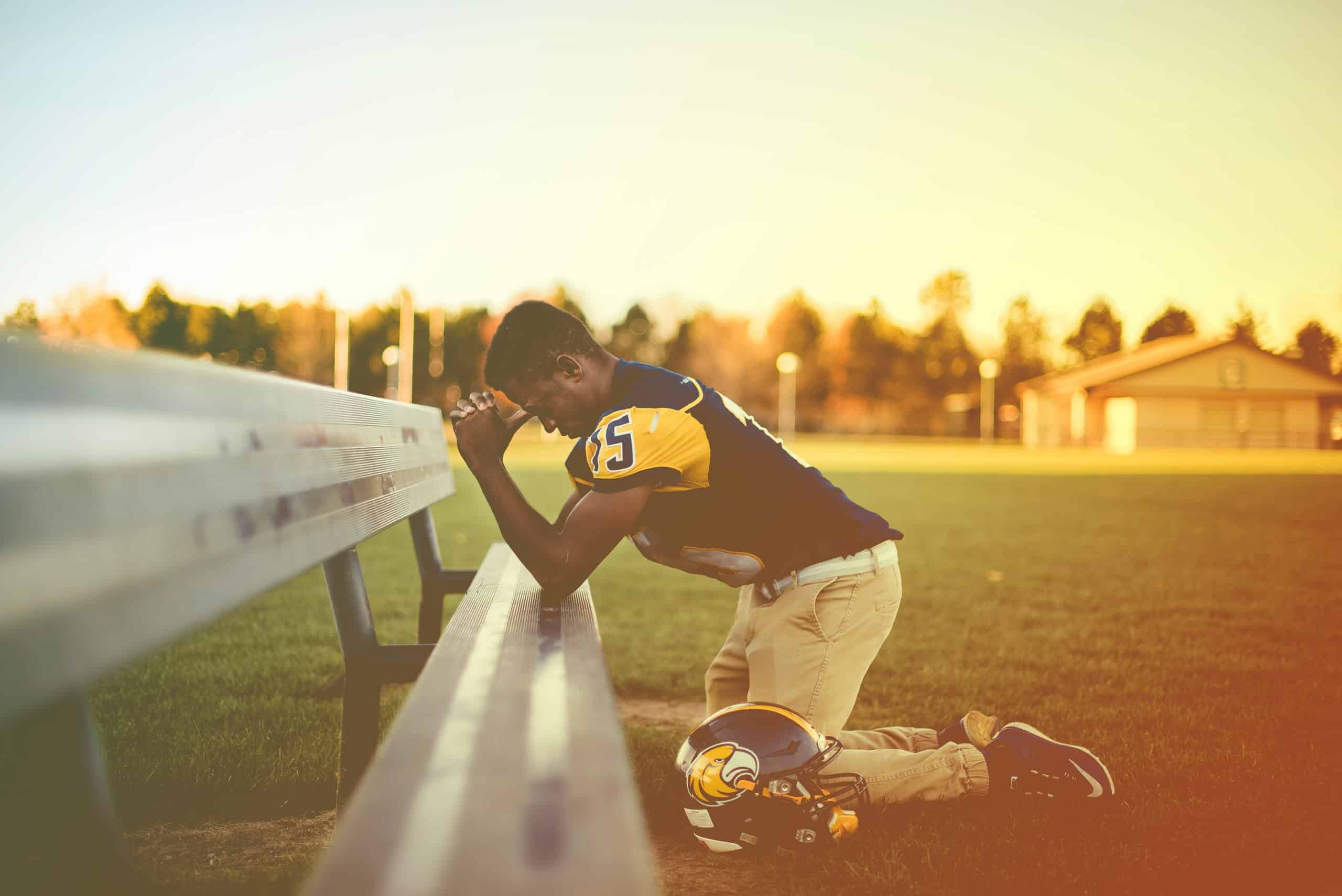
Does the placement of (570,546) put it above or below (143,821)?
above

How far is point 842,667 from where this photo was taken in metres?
3.04

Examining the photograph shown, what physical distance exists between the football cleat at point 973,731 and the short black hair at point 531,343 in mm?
1759

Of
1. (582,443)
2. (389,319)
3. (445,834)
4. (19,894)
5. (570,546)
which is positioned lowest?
(19,894)

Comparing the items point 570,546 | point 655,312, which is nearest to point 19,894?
point 570,546

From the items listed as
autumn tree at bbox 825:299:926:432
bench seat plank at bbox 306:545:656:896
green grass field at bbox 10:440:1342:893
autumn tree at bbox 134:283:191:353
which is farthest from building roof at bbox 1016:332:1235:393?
bench seat plank at bbox 306:545:656:896

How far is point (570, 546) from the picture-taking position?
8.12 ft

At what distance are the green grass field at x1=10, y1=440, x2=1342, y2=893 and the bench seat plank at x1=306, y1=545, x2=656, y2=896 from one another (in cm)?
137

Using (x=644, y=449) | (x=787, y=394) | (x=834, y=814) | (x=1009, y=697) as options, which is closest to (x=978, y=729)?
(x=834, y=814)

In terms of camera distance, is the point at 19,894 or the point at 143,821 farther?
the point at 143,821

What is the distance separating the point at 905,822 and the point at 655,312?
84802 millimetres

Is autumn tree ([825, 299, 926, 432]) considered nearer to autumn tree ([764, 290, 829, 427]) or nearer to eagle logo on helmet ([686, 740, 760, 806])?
autumn tree ([764, 290, 829, 427])

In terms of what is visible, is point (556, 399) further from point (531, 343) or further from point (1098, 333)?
point (1098, 333)

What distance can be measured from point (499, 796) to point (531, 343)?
178cm

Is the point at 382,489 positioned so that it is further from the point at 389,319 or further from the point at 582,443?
the point at 389,319
